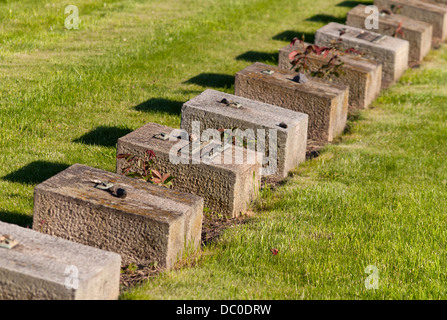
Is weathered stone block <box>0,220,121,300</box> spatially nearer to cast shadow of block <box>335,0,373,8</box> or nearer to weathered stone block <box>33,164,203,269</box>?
weathered stone block <box>33,164,203,269</box>

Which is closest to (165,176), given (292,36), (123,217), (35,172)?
(123,217)

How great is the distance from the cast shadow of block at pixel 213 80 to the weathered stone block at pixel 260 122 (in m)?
2.13

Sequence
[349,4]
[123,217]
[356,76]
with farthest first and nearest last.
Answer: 1. [349,4]
2. [356,76]
3. [123,217]

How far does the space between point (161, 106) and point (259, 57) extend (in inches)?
108

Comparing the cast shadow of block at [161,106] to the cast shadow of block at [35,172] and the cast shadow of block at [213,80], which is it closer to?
the cast shadow of block at [213,80]

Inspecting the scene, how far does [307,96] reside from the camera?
7.62 metres

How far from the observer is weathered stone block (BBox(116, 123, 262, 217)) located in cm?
565

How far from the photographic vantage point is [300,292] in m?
4.61

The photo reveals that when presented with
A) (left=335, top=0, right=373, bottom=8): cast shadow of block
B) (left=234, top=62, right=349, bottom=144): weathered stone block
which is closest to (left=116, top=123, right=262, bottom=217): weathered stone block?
(left=234, top=62, right=349, bottom=144): weathered stone block

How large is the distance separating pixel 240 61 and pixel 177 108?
7.65 feet

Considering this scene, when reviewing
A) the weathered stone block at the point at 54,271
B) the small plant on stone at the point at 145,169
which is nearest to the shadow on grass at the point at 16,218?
the small plant on stone at the point at 145,169

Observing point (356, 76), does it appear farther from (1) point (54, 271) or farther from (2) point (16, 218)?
(1) point (54, 271)

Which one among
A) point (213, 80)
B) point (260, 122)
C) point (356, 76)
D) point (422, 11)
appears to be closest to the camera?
point (260, 122)

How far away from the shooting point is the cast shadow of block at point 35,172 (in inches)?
241
